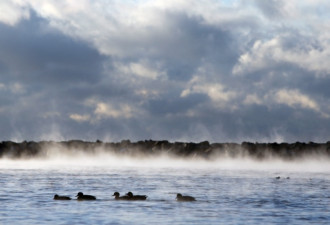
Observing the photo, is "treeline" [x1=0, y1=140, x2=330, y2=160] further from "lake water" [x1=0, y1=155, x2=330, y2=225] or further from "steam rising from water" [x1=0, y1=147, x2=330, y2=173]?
"lake water" [x1=0, y1=155, x2=330, y2=225]

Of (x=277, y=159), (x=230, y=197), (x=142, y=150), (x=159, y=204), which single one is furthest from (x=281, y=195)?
(x=142, y=150)

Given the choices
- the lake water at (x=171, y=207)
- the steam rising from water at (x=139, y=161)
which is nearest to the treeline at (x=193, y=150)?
the steam rising from water at (x=139, y=161)

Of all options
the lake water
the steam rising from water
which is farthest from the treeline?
the lake water

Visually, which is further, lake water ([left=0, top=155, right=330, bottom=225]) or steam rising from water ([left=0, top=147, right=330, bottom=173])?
steam rising from water ([left=0, top=147, right=330, bottom=173])

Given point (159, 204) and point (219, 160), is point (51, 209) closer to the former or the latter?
point (159, 204)

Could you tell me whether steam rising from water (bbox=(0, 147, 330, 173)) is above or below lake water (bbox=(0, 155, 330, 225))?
above

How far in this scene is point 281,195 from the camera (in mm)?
40125

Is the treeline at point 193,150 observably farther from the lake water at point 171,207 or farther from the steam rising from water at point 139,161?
the lake water at point 171,207

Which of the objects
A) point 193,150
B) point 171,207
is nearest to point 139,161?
point 193,150

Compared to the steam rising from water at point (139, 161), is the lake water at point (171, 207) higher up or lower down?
lower down

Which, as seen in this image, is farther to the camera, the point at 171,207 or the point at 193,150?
the point at 193,150

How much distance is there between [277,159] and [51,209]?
363 ft

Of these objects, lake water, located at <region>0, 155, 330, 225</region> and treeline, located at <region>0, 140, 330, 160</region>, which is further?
treeline, located at <region>0, 140, 330, 160</region>

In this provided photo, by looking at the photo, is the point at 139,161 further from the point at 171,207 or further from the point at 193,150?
the point at 171,207
